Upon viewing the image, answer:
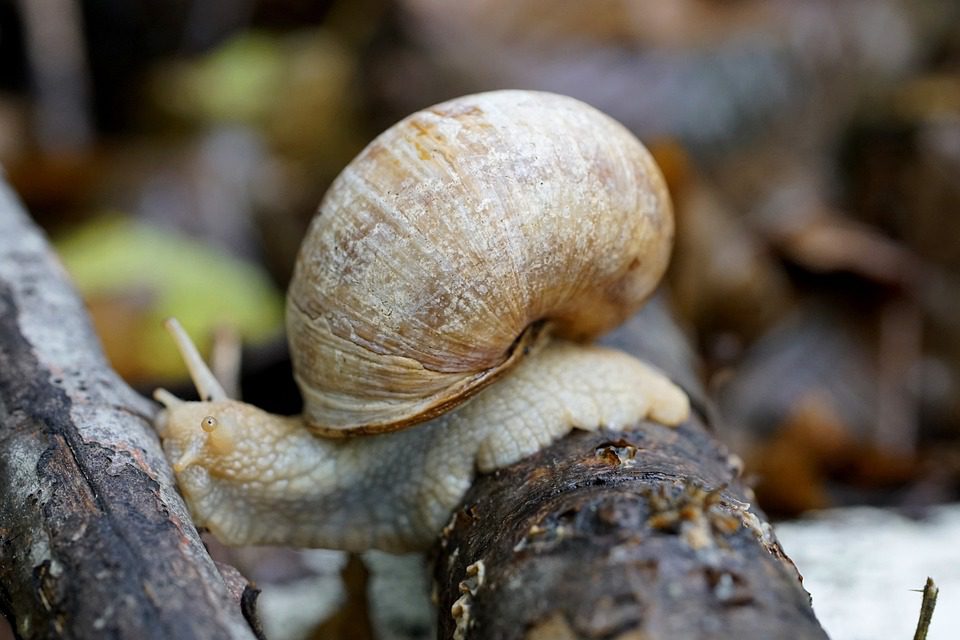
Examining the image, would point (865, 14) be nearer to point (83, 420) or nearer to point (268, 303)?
point (268, 303)

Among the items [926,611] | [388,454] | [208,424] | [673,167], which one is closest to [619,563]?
[926,611]

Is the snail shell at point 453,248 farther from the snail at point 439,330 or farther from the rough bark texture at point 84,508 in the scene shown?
the rough bark texture at point 84,508

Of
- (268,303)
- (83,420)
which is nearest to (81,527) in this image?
(83,420)

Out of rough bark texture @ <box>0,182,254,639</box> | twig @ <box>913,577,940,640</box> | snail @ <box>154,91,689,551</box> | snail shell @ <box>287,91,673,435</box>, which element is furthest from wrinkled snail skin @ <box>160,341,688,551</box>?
twig @ <box>913,577,940,640</box>

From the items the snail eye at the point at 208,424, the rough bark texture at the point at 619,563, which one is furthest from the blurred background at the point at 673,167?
the rough bark texture at the point at 619,563

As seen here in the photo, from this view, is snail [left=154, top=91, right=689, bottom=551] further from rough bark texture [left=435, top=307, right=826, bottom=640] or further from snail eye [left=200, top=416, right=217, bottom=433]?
rough bark texture [left=435, top=307, right=826, bottom=640]

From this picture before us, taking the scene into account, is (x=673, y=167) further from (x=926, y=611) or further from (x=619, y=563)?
(x=619, y=563)
